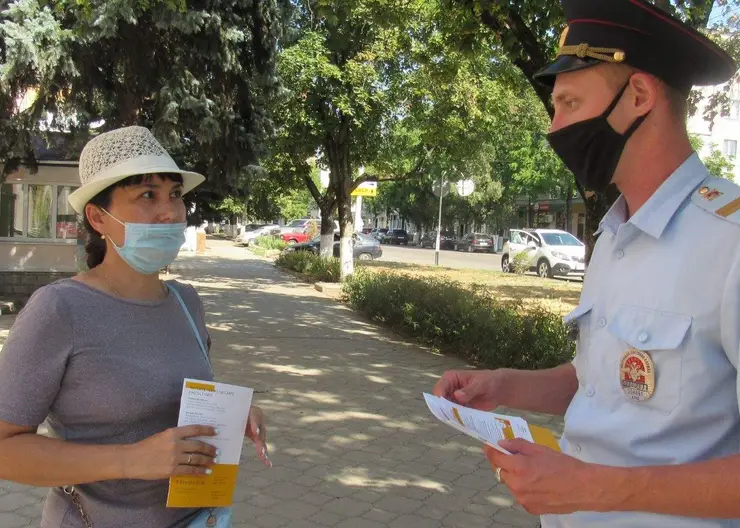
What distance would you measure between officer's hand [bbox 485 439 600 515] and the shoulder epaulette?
1.97ft

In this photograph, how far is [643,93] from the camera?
5.15 ft

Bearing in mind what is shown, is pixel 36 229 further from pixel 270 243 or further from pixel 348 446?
pixel 270 243

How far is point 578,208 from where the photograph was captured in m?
51.7

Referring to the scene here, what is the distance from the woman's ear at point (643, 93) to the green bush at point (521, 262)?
22.9 metres

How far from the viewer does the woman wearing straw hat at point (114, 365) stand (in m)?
1.78

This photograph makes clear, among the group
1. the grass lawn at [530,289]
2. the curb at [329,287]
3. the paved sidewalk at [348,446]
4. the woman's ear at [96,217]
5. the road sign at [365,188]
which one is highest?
the road sign at [365,188]

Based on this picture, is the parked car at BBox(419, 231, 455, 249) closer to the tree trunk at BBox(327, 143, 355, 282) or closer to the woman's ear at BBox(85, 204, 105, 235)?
the tree trunk at BBox(327, 143, 355, 282)

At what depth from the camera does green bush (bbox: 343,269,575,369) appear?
8.30m

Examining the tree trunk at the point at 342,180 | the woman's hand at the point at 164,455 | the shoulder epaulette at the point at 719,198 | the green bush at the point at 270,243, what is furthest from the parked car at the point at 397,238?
the shoulder epaulette at the point at 719,198

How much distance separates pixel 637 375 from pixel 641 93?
652 mm

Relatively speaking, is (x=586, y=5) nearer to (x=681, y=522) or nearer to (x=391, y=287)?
(x=681, y=522)

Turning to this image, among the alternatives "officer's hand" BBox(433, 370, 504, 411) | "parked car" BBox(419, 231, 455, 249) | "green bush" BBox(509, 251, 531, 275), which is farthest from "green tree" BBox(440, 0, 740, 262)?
"parked car" BBox(419, 231, 455, 249)

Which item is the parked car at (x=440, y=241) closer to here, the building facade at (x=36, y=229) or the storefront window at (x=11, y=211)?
the building facade at (x=36, y=229)

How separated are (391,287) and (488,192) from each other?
127 feet
